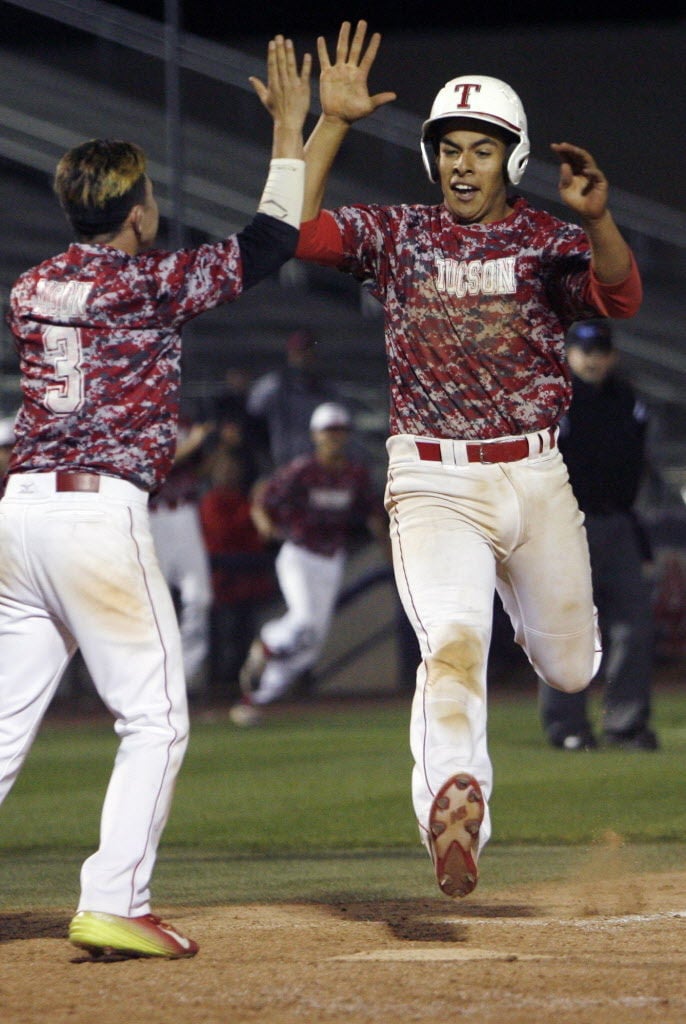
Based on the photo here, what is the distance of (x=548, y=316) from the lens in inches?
191

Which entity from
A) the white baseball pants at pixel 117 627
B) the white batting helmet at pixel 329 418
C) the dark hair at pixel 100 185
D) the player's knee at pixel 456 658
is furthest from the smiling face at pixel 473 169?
the white batting helmet at pixel 329 418

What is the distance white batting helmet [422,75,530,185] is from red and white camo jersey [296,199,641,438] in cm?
22

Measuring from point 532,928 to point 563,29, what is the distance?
21.2 metres

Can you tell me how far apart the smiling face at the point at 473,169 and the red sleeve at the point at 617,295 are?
0.49 metres

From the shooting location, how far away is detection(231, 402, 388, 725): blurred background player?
469 inches

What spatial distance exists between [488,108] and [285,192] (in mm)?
804

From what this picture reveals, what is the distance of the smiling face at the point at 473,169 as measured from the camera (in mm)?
4852

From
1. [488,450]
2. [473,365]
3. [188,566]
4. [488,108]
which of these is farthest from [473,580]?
[188,566]

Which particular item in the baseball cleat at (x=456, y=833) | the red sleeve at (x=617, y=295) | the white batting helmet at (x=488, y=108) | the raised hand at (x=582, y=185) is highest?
the white batting helmet at (x=488, y=108)

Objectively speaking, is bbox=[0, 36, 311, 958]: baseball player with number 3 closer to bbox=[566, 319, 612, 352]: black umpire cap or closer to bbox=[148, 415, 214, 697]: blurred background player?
bbox=[566, 319, 612, 352]: black umpire cap

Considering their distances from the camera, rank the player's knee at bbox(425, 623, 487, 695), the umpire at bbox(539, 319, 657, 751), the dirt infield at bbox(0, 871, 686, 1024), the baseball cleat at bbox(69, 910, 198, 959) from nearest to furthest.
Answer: the dirt infield at bbox(0, 871, 686, 1024) < the baseball cleat at bbox(69, 910, 198, 959) < the player's knee at bbox(425, 623, 487, 695) < the umpire at bbox(539, 319, 657, 751)

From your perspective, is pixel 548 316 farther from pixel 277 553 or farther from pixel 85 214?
pixel 277 553

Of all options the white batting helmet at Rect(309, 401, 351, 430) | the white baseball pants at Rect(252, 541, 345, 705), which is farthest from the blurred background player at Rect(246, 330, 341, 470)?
the white baseball pants at Rect(252, 541, 345, 705)

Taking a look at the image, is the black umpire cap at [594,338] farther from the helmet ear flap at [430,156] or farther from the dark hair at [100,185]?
the dark hair at [100,185]
